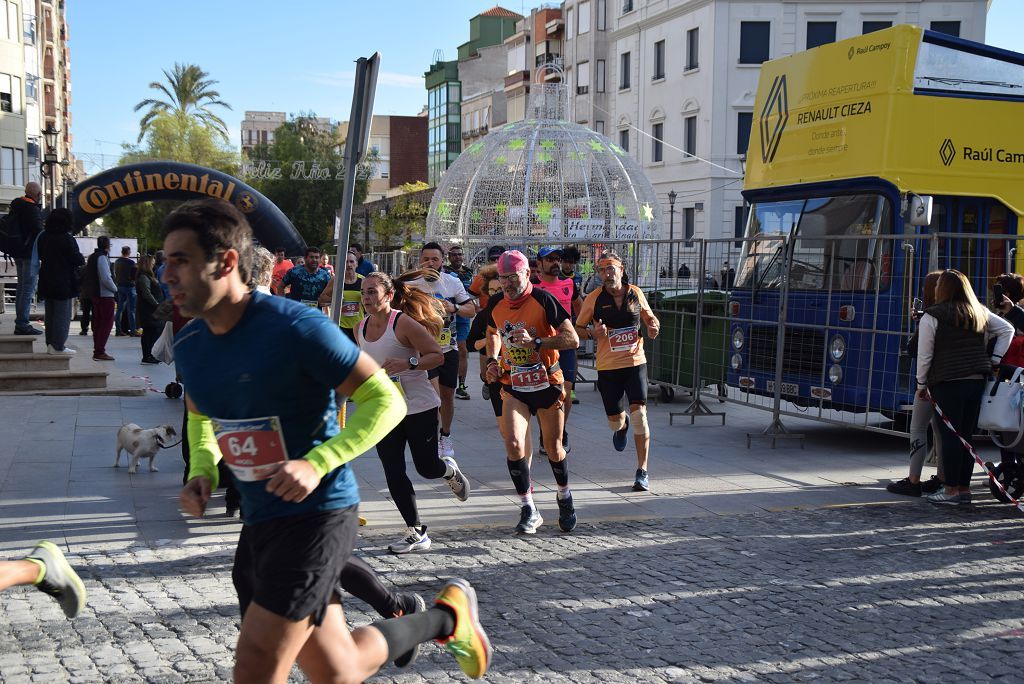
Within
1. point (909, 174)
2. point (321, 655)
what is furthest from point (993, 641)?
point (909, 174)

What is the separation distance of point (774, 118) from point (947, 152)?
2399mm

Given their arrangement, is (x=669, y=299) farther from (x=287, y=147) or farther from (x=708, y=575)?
(x=287, y=147)

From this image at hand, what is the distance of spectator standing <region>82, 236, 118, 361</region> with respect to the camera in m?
17.7

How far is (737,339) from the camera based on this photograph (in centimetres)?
1216

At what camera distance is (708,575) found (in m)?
6.22

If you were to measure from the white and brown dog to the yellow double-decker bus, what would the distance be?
6.10m

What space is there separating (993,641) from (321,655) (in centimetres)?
343

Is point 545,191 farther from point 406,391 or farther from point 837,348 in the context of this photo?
point 406,391

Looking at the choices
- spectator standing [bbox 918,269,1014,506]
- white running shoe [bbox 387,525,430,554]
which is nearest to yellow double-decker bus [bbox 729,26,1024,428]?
spectator standing [bbox 918,269,1014,506]

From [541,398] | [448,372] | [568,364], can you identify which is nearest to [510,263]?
[541,398]

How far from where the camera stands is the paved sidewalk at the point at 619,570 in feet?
15.8

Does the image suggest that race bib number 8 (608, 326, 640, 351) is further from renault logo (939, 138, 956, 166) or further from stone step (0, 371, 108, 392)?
stone step (0, 371, 108, 392)

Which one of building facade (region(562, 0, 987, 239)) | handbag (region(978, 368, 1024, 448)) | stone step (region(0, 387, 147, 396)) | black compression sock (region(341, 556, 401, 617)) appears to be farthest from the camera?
building facade (region(562, 0, 987, 239))

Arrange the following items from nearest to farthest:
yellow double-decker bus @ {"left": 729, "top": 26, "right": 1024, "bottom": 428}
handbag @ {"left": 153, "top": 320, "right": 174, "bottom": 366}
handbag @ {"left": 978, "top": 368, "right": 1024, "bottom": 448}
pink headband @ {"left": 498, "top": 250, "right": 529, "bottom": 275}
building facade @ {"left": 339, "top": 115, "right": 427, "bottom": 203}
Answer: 1. pink headband @ {"left": 498, "top": 250, "right": 529, "bottom": 275}
2. handbag @ {"left": 978, "top": 368, "right": 1024, "bottom": 448}
3. handbag @ {"left": 153, "top": 320, "right": 174, "bottom": 366}
4. yellow double-decker bus @ {"left": 729, "top": 26, "right": 1024, "bottom": 428}
5. building facade @ {"left": 339, "top": 115, "right": 427, "bottom": 203}
